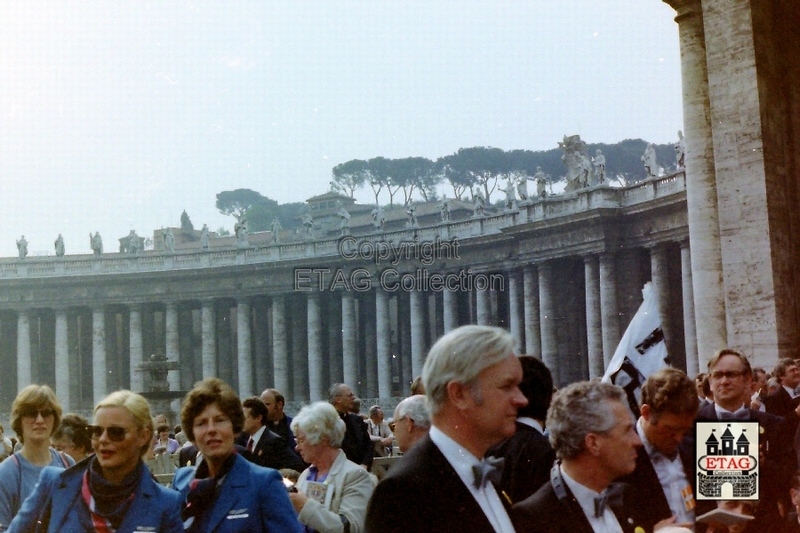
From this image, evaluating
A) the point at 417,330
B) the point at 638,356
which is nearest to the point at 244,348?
the point at 417,330

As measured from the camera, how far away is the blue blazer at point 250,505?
5625 millimetres

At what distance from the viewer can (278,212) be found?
428ft

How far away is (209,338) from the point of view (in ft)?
223

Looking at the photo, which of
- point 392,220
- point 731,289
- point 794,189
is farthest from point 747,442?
point 392,220

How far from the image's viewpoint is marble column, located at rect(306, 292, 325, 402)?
64.6 metres

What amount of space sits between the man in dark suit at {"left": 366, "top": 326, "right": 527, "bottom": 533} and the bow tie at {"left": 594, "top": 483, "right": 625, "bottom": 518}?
0.74 meters

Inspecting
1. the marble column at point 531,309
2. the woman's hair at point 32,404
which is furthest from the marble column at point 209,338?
the woman's hair at point 32,404

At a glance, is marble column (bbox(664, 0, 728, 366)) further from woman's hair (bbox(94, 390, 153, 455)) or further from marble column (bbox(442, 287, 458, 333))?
marble column (bbox(442, 287, 458, 333))

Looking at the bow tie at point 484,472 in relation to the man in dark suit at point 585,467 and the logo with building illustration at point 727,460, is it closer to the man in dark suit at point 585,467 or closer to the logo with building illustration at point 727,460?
the man in dark suit at point 585,467

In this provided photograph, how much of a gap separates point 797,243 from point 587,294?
36220 millimetres

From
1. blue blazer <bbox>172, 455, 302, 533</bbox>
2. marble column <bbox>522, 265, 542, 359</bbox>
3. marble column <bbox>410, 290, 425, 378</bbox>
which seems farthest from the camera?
marble column <bbox>410, 290, 425, 378</bbox>

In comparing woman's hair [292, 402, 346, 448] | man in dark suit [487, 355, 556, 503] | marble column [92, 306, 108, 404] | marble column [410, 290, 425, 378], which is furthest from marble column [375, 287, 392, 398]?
man in dark suit [487, 355, 556, 503]

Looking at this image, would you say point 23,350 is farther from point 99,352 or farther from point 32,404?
point 32,404

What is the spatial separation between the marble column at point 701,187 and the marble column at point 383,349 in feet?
147
